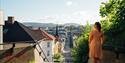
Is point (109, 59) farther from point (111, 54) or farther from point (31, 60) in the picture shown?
point (31, 60)

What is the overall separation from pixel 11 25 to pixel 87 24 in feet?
92.0

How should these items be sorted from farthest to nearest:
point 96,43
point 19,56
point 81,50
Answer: point 81,50 → point 19,56 → point 96,43

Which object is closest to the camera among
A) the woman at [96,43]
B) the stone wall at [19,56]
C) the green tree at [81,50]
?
the woman at [96,43]

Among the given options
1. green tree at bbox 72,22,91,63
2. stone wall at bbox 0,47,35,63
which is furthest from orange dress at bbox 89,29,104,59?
green tree at bbox 72,22,91,63

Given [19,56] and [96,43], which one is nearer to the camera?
[96,43]

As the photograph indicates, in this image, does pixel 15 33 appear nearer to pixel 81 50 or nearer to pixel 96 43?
pixel 81 50

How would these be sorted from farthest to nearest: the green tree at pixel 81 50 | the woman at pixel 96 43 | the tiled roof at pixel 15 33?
the tiled roof at pixel 15 33 < the green tree at pixel 81 50 < the woman at pixel 96 43

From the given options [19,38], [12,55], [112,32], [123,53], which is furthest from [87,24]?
[19,38]

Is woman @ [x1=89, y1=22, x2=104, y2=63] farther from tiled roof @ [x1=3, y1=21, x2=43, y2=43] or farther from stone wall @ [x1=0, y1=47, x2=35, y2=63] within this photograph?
tiled roof @ [x1=3, y1=21, x2=43, y2=43]

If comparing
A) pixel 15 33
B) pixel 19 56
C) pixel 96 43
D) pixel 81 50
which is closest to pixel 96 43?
pixel 96 43

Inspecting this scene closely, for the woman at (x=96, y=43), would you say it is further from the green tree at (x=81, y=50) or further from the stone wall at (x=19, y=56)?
the green tree at (x=81, y=50)

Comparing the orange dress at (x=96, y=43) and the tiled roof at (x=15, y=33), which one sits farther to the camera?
the tiled roof at (x=15, y=33)

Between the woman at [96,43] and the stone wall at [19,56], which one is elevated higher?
the woman at [96,43]

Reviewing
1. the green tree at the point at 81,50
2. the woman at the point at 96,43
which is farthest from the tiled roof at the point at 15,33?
the woman at the point at 96,43
